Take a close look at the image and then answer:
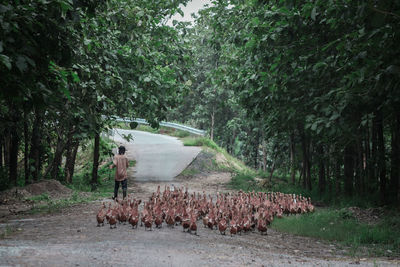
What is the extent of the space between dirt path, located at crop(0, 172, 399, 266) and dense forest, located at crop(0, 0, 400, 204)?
1.91m

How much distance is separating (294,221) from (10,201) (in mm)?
7335

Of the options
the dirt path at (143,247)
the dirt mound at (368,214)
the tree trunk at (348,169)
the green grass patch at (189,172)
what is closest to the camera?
the dirt path at (143,247)

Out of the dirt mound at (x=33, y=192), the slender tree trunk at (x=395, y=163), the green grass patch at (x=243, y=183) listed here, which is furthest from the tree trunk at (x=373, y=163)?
the dirt mound at (x=33, y=192)

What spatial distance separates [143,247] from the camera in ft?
17.5

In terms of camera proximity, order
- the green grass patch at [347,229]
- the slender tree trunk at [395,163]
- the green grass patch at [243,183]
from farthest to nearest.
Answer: the green grass patch at [243,183] < the slender tree trunk at [395,163] < the green grass patch at [347,229]

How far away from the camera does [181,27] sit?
52.5ft

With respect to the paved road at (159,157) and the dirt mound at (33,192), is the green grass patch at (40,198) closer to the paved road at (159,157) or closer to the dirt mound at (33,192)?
the dirt mound at (33,192)

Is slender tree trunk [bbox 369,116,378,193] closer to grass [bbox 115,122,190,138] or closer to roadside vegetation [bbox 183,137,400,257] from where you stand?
roadside vegetation [bbox 183,137,400,257]

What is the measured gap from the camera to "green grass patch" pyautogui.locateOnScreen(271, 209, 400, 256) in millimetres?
7121

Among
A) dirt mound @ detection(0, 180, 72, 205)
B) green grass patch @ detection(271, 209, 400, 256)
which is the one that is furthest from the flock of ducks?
dirt mound @ detection(0, 180, 72, 205)

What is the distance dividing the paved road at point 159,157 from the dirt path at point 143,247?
1064 cm

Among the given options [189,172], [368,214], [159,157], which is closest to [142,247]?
[368,214]

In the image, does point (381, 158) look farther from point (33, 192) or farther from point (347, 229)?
point (33, 192)

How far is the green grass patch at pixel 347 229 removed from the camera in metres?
7.12
